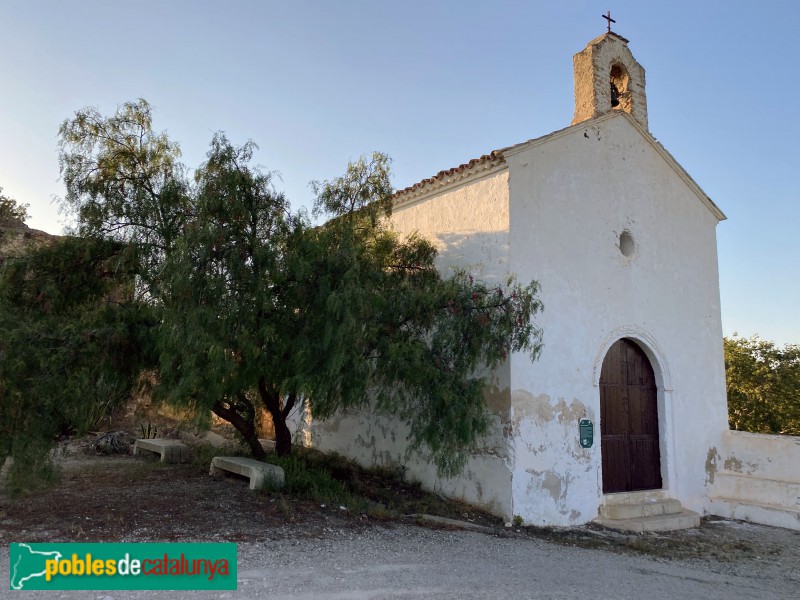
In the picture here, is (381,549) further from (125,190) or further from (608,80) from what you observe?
(608,80)

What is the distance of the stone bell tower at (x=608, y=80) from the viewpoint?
10.3 metres

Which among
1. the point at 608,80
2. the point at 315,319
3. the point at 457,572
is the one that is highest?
the point at 608,80

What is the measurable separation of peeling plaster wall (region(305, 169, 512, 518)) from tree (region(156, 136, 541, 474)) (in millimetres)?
794

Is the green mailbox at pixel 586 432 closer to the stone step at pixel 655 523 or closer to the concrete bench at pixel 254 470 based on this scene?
the stone step at pixel 655 523

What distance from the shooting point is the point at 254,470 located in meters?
8.24

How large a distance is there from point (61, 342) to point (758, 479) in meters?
10.4

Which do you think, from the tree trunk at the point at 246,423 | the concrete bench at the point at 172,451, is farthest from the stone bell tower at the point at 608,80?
the concrete bench at the point at 172,451

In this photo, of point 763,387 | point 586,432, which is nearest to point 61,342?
point 586,432

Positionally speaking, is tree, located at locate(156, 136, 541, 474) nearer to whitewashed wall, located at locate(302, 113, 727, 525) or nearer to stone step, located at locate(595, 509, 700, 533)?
whitewashed wall, located at locate(302, 113, 727, 525)

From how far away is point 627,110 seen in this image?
1088 centimetres

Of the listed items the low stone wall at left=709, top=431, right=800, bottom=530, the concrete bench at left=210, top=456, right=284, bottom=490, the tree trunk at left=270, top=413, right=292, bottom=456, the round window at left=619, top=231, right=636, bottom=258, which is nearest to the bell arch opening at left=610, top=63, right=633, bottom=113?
the round window at left=619, top=231, right=636, bottom=258

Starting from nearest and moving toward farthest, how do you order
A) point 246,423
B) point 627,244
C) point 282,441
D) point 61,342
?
point 61,342
point 246,423
point 282,441
point 627,244

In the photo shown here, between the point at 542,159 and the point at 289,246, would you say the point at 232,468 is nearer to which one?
the point at 289,246

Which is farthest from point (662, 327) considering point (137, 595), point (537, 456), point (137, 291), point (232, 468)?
point (137, 595)
